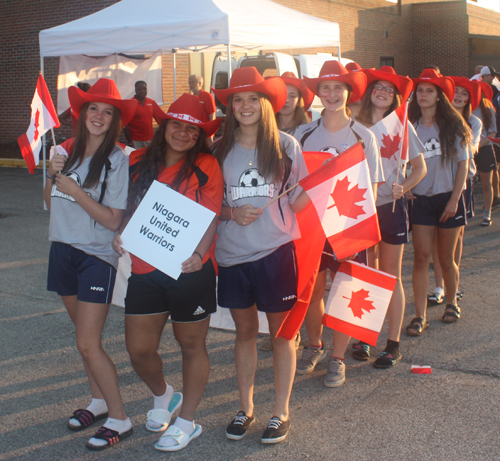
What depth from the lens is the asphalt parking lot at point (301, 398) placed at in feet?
9.91

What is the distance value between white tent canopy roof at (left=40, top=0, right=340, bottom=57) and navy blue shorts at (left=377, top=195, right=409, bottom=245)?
454cm

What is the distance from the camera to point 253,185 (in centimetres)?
303

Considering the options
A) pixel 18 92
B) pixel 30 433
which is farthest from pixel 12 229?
pixel 18 92

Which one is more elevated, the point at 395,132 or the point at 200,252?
the point at 395,132

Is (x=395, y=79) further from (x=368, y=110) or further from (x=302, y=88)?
(x=302, y=88)

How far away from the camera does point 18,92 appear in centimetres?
1727

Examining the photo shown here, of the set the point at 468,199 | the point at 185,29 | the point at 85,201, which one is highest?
the point at 185,29

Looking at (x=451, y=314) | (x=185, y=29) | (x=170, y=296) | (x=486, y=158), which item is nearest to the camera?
(x=170, y=296)

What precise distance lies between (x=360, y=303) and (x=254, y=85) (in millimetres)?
1575

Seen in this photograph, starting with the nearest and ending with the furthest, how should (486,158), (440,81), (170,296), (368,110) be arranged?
(170,296) → (368,110) → (440,81) → (486,158)

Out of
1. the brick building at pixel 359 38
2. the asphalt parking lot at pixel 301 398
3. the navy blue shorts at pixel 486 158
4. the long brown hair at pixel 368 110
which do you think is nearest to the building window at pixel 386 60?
the brick building at pixel 359 38

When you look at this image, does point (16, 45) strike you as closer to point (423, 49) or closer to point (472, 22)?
point (423, 49)

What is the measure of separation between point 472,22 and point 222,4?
23643 millimetres

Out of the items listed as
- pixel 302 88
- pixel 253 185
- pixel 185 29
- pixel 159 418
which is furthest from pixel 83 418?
pixel 185 29
